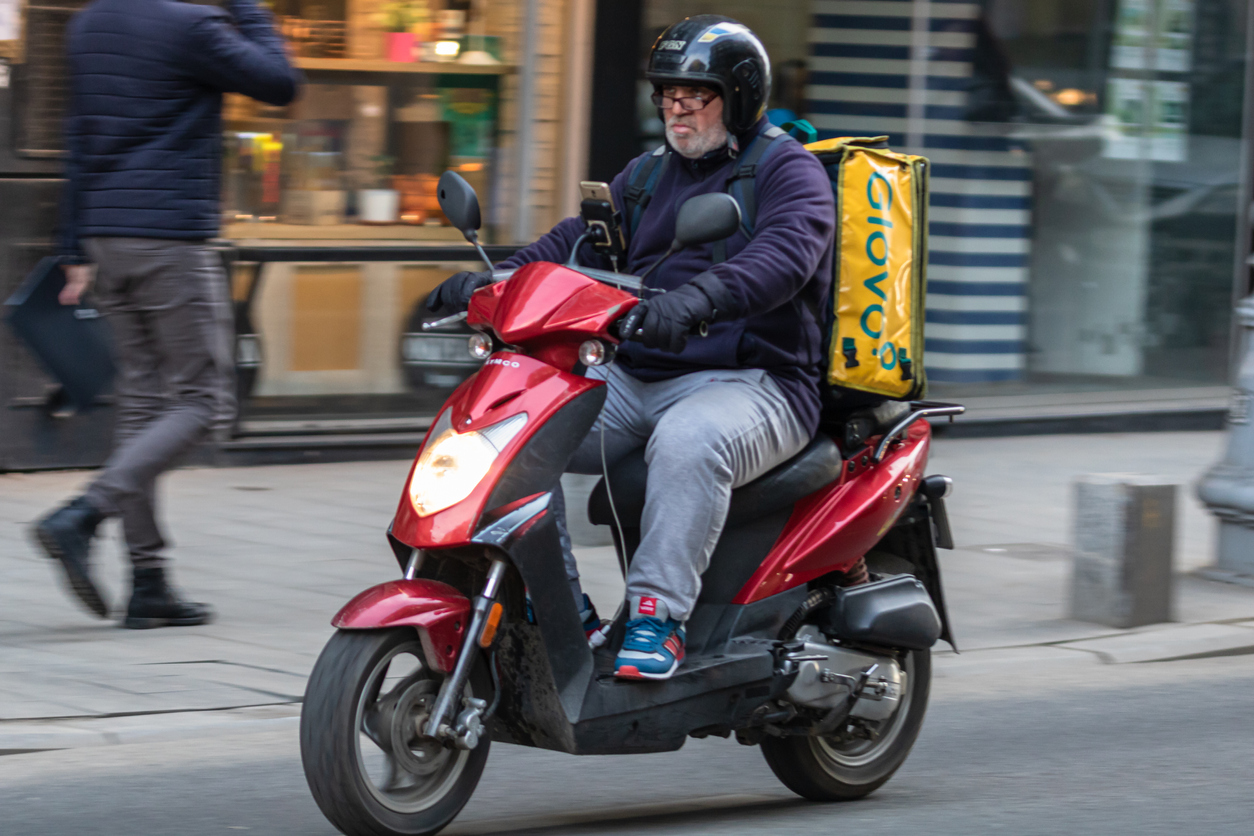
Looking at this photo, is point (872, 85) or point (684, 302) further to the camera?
point (872, 85)

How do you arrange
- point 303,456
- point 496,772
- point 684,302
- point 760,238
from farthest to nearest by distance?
point 303,456
point 496,772
point 760,238
point 684,302

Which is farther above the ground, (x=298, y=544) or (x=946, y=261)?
(x=946, y=261)

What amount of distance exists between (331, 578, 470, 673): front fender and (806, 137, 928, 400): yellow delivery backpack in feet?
4.00

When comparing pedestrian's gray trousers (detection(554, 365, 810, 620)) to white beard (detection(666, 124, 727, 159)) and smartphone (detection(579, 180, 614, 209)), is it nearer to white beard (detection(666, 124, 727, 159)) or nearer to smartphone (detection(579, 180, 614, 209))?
smartphone (detection(579, 180, 614, 209))

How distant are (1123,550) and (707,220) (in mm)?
3635

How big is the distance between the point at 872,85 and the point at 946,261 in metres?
1.20

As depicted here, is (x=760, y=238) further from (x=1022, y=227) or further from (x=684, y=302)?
(x=1022, y=227)

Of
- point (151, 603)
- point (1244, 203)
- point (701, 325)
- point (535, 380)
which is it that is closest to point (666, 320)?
point (701, 325)

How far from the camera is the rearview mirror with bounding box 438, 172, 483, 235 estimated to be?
14.3 feet

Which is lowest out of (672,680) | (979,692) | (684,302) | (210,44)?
(979,692)

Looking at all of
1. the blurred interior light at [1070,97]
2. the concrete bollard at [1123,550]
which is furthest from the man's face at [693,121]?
the blurred interior light at [1070,97]

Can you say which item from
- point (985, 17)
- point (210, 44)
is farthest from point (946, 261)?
point (210, 44)

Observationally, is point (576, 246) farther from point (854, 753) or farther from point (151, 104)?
point (151, 104)

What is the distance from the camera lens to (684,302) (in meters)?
4.07
